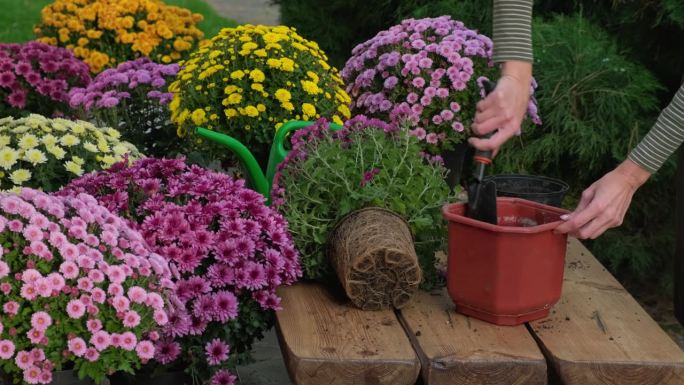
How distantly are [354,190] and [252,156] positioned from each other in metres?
0.47

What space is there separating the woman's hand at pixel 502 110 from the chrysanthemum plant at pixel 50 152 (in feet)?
4.03

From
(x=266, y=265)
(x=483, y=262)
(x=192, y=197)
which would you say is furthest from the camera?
(x=192, y=197)

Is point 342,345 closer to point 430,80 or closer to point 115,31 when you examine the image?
point 430,80

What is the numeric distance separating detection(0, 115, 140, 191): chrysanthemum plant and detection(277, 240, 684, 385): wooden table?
0.88 m

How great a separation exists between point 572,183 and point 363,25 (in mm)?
1501

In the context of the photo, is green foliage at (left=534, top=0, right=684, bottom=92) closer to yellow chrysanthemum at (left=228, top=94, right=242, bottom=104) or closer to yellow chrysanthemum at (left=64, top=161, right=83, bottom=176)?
yellow chrysanthemum at (left=228, top=94, right=242, bottom=104)

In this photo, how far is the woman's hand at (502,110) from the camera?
168cm

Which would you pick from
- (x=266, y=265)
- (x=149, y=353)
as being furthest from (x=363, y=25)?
(x=149, y=353)

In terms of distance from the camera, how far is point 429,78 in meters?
3.19

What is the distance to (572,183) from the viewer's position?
3.87 metres

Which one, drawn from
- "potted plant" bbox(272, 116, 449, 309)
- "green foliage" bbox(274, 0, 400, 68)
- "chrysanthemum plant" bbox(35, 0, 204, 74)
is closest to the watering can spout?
"potted plant" bbox(272, 116, 449, 309)

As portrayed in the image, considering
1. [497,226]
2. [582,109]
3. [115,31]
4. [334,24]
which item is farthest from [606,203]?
[115,31]

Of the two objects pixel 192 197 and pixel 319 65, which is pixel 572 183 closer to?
pixel 319 65

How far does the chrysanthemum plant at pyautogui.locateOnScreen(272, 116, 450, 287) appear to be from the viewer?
2273 mm
